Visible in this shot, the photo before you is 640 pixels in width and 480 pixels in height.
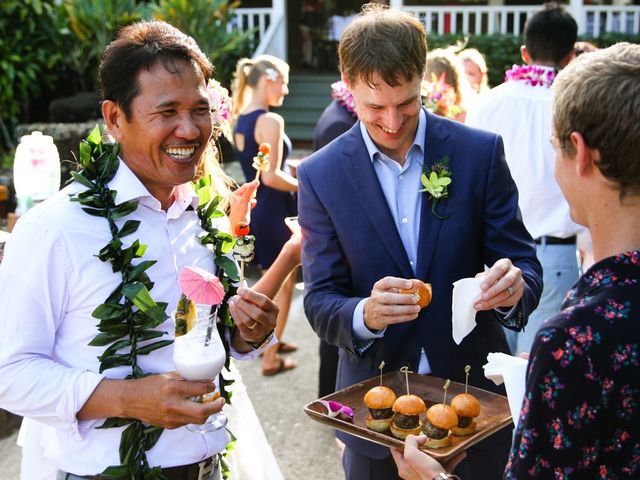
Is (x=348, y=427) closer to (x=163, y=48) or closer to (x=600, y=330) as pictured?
(x=600, y=330)

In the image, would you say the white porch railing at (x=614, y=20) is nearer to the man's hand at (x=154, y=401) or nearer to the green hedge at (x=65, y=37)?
the green hedge at (x=65, y=37)

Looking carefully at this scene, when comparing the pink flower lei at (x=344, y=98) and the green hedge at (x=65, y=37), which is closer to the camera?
the pink flower lei at (x=344, y=98)

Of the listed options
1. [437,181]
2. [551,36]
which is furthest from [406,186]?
[551,36]

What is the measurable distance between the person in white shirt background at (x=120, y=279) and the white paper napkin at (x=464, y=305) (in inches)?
22.3

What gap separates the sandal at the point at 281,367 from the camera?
5.66 metres

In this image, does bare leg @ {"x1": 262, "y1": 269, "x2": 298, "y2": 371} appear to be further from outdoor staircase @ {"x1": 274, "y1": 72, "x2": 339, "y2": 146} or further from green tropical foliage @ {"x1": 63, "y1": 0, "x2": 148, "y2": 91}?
green tropical foliage @ {"x1": 63, "y1": 0, "x2": 148, "y2": 91}

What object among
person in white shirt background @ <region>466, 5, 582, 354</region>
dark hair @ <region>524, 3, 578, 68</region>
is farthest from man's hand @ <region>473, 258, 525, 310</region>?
dark hair @ <region>524, 3, 578, 68</region>

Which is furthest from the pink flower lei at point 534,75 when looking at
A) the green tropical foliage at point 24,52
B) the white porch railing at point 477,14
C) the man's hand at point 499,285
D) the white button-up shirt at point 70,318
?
the green tropical foliage at point 24,52

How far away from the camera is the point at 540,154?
441 centimetres

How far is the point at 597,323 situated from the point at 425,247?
1.15 m

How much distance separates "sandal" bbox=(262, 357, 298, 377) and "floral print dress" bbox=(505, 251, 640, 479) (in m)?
4.28

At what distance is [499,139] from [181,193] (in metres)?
1.12

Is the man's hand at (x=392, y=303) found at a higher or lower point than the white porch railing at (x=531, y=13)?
lower

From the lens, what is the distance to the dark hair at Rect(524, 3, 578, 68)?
459 cm
